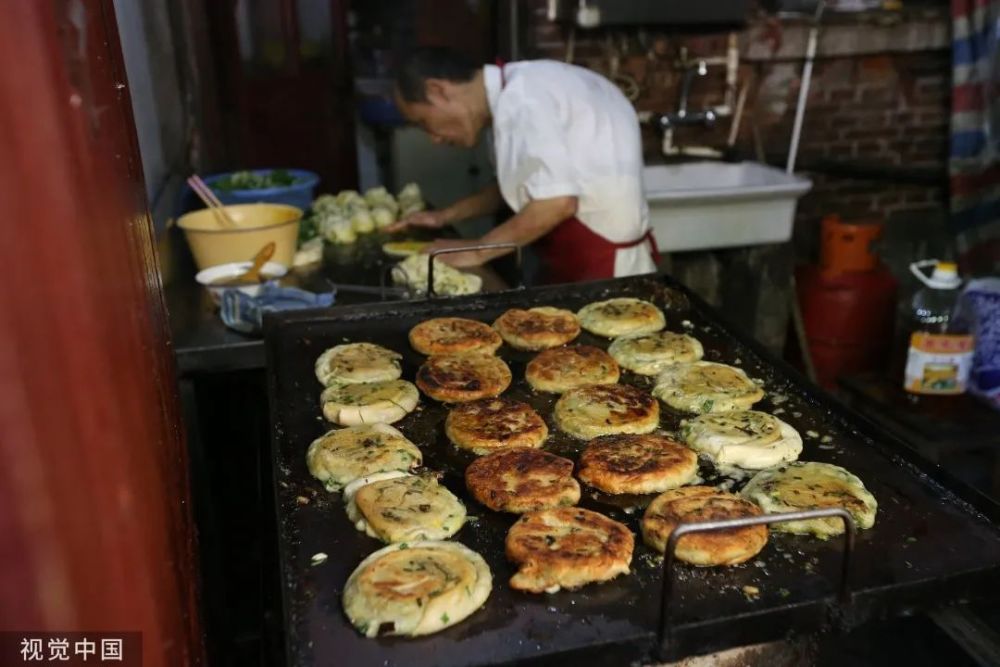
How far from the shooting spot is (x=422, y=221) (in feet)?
13.8

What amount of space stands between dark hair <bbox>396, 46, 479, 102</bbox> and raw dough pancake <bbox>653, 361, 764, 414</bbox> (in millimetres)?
1939

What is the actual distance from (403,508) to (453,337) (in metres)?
0.91

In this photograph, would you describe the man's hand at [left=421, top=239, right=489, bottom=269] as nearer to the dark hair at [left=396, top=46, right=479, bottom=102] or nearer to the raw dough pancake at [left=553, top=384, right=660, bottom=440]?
the dark hair at [left=396, top=46, right=479, bottom=102]

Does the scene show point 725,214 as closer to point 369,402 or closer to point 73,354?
point 369,402

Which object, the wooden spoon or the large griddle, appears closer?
the large griddle

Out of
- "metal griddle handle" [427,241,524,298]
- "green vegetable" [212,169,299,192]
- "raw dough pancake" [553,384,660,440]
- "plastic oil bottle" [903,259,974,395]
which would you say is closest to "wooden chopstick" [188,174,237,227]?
"green vegetable" [212,169,299,192]

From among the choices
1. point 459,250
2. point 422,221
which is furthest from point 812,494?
point 422,221

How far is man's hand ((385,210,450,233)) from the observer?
13.8 ft

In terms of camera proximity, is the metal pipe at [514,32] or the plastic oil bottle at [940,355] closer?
the plastic oil bottle at [940,355]

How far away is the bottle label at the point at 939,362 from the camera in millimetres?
3719

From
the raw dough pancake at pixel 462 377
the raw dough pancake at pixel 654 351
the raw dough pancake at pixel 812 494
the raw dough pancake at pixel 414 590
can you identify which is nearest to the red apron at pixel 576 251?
the raw dough pancake at pixel 654 351

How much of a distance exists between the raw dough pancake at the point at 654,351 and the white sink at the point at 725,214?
84.9 inches

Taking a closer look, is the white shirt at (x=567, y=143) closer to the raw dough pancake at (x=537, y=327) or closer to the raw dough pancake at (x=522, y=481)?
the raw dough pancake at (x=537, y=327)

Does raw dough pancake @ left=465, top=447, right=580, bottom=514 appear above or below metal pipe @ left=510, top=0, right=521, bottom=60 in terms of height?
below
